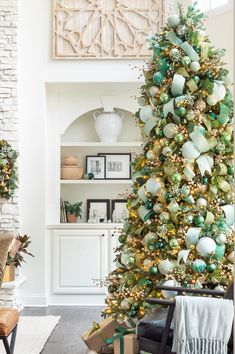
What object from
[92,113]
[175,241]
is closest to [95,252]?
[92,113]

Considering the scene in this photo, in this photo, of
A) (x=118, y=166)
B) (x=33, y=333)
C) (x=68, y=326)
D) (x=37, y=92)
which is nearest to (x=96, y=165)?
(x=118, y=166)

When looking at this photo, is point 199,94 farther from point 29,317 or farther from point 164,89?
point 29,317

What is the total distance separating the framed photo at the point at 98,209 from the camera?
784 cm

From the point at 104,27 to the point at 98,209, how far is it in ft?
7.42

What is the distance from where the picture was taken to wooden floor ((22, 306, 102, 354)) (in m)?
5.33

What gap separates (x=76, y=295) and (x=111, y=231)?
890 mm

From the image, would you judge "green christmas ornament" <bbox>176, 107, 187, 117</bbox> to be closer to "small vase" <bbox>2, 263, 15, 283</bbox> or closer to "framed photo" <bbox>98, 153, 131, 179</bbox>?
Result: "small vase" <bbox>2, 263, 15, 283</bbox>

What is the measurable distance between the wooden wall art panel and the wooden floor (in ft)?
9.74

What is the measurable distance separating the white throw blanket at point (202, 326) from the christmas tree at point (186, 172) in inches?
27.4

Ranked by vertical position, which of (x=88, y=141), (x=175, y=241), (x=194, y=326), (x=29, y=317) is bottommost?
(x=29, y=317)

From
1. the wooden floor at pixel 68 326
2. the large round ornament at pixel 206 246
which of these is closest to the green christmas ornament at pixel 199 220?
the large round ornament at pixel 206 246

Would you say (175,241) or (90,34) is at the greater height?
(90,34)

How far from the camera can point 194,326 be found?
361 cm

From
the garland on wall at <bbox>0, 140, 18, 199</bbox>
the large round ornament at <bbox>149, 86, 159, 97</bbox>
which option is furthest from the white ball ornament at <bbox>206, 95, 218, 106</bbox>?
the garland on wall at <bbox>0, 140, 18, 199</bbox>
